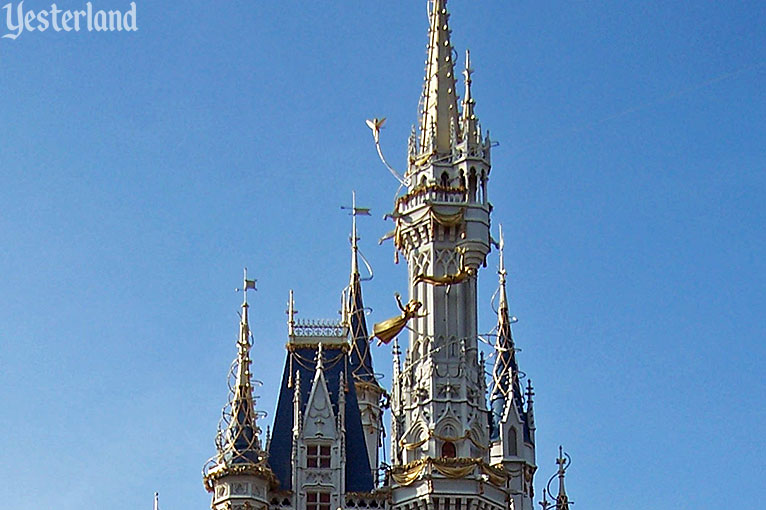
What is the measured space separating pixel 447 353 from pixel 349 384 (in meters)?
4.38

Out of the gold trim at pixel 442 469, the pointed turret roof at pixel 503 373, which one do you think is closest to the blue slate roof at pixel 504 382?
the pointed turret roof at pixel 503 373

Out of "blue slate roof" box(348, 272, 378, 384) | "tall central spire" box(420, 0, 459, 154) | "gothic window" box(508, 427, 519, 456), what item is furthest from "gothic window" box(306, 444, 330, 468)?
"gothic window" box(508, 427, 519, 456)

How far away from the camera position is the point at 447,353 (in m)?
67.9

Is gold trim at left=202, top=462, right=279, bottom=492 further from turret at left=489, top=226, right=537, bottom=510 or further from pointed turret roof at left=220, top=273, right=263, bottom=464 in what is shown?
turret at left=489, top=226, right=537, bottom=510

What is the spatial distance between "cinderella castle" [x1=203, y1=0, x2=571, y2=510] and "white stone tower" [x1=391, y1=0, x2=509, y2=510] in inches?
1.9

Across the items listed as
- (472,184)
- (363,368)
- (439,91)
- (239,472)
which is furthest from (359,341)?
(239,472)

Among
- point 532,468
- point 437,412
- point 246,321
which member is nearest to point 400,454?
point 437,412

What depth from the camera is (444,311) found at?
→ 225ft

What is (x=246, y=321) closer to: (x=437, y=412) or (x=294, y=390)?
(x=294, y=390)

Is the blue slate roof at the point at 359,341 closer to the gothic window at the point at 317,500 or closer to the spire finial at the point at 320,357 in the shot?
the spire finial at the point at 320,357

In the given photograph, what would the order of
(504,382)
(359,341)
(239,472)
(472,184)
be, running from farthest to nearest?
1. (504,382)
2. (359,341)
3. (472,184)
4. (239,472)

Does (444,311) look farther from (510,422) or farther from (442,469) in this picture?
(510,422)

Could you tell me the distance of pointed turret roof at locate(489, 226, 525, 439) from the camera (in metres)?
80.5

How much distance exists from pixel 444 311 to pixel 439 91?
9753 millimetres
